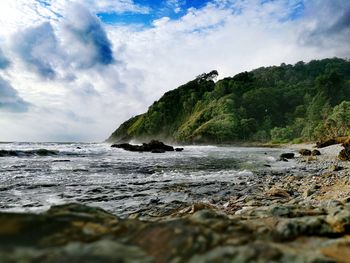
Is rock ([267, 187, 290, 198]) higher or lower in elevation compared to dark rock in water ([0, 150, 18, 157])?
lower

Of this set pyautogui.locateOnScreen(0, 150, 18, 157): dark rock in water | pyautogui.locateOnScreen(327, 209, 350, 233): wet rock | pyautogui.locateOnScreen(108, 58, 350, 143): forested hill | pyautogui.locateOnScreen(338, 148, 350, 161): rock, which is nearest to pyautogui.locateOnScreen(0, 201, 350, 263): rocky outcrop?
pyautogui.locateOnScreen(327, 209, 350, 233): wet rock

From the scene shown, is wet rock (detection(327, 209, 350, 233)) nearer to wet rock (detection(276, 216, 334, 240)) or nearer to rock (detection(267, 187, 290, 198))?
wet rock (detection(276, 216, 334, 240))

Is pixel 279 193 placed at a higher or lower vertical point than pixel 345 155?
lower

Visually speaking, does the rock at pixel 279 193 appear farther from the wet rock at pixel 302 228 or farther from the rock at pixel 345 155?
the rock at pixel 345 155

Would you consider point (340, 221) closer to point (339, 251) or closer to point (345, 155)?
point (339, 251)

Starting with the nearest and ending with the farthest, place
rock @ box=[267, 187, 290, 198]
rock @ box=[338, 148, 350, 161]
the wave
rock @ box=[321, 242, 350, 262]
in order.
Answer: rock @ box=[321, 242, 350, 262] → rock @ box=[267, 187, 290, 198] → rock @ box=[338, 148, 350, 161] → the wave

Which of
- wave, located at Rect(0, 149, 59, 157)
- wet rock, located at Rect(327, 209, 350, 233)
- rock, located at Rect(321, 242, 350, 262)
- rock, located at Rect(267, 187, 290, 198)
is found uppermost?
wet rock, located at Rect(327, 209, 350, 233)

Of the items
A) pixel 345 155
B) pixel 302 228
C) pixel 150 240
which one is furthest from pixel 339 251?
pixel 345 155

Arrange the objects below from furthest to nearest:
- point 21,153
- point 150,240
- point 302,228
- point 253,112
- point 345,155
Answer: point 253,112, point 21,153, point 345,155, point 302,228, point 150,240

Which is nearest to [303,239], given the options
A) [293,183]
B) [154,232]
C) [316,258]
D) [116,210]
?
[316,258]

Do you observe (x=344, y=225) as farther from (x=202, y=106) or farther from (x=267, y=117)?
(x=202, y=106)

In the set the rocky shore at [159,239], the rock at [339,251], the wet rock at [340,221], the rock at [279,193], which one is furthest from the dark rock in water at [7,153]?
the rock at [339,251]

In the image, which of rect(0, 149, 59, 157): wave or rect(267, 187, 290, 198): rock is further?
rect(0, 149, 59, 157): wave

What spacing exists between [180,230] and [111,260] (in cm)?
98
